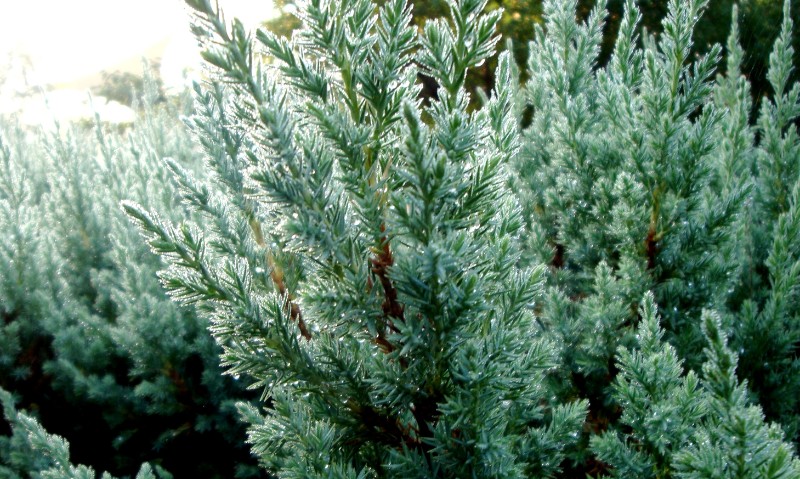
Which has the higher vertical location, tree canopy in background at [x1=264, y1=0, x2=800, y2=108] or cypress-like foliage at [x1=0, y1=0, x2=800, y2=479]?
tree canopy in background at [x1=264, y1=0, x2=800, y2=108]

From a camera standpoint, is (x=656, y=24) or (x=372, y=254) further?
(x=656, y=24)

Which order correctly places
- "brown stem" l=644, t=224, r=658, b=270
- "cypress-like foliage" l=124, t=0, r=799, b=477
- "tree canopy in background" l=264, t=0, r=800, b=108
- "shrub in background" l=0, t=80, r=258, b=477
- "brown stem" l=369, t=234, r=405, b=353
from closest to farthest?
"cypress-like foliage" l=124, t=0, r=799, b=477 < "brown stem" l=369, t=234, r=405, b=353 < "brown stem" l=644, t=224, r=658, b=270 < "shrub in background" l=0, t=80, r=258, b=477 < "tree canopy in background" l=264, t=0, r=800, b=108

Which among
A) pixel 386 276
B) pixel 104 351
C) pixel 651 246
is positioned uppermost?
pixel 386 276

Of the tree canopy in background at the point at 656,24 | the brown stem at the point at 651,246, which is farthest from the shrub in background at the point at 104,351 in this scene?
the tree canopy in background at the point at 656,24

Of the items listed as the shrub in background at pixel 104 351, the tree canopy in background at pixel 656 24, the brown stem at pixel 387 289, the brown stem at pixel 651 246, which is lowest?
the shrub in background at pixel 104 351

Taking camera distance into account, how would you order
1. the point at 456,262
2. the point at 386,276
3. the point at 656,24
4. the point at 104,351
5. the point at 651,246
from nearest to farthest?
the point at 456,262 < the point at 386,276 < the point at 651,246 < the point at 104,351 < the point at 656,24

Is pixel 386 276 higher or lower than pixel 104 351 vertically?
higher

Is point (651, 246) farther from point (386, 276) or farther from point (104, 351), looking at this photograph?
point (104, 351)

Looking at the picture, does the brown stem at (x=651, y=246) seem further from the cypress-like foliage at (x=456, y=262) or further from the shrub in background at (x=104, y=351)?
A: the shrub in background at (x=104, y=351)

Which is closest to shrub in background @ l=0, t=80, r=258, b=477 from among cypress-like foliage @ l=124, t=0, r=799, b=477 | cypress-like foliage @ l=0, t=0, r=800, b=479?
cypress-like foliage @ l=0, t=0, r=800, b=479

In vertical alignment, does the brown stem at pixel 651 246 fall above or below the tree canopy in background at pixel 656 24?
below

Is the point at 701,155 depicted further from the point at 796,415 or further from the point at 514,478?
the point at 514,478

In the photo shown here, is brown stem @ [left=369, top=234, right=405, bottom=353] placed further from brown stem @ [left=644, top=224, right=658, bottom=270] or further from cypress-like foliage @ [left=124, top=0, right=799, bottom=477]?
brown stem @ [left=644, top=224, right=658, bottom=270]

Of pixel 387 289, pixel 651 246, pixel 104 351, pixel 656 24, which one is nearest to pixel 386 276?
pixel 387 289
